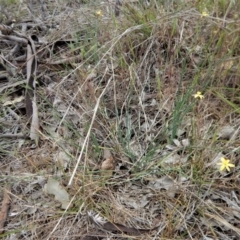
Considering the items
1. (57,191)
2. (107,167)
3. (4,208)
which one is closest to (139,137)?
(107,167)

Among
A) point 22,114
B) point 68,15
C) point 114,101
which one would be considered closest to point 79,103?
point 114,101

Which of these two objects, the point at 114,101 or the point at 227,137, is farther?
the point at 114,101

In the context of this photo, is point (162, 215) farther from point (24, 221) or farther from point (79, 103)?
point (79, 103)

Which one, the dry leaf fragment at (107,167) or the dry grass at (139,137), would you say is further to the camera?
the dry leaf fragment at (107,167)

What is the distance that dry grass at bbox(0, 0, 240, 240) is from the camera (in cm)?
111

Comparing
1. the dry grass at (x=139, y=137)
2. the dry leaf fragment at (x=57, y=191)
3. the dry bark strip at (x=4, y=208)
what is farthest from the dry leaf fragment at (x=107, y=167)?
the dry bark strip at (x=4, y=208)

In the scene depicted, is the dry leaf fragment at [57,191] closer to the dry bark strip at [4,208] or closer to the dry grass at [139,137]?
the dry grass at [139,137]

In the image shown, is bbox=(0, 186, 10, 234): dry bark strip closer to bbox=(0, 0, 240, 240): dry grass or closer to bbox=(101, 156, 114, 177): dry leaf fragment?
bbox=(0, 0, 240, 240): dry grass

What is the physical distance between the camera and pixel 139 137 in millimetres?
1354

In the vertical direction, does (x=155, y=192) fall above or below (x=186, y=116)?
below

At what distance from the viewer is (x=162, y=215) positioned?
1112 mm

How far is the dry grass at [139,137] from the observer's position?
3.66 ft

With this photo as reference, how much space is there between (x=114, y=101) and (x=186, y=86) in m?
→ 0.33

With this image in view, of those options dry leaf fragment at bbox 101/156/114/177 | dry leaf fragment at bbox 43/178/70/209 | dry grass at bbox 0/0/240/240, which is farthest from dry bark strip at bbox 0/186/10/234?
dry leaf fragment at bbox 101/156/114/177
